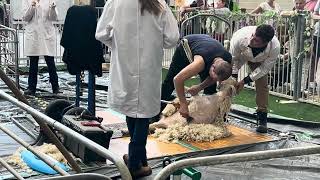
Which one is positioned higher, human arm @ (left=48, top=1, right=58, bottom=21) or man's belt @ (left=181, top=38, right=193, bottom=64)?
human arm @ (left=48, top=1, right=58, bottom=21)

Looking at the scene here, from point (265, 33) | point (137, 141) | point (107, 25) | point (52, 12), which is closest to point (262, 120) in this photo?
point (265, 33)

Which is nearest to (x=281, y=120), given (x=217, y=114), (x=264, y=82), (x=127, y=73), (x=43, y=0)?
(x=264, y=82)

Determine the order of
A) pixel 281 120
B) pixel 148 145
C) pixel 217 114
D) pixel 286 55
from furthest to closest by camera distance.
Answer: pixel 286 55 < pixel 281 120 < pixel 217 114 < pixel 148 145

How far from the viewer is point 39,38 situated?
29.1 feet

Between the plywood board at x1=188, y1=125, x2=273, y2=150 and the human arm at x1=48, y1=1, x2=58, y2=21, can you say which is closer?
the plywood board at x1=188, y1=125, x2=273, y2=150

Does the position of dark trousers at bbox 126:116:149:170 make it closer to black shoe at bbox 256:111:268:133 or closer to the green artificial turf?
black shoe at bbox 256:111:268:133

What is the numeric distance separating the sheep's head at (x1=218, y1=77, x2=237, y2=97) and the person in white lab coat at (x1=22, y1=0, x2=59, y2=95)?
11.4ft

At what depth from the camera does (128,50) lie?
14.8 feet

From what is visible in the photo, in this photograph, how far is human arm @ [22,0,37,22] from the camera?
8555mm

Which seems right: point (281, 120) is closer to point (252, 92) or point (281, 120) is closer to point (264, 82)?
point (264, 82)

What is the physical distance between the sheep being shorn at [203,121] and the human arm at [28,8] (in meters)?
3.38

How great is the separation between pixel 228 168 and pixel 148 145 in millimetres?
1034

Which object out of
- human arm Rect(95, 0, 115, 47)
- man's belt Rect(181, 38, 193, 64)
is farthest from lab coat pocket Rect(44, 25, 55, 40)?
human arm Rect(95, 0, 115, 47)

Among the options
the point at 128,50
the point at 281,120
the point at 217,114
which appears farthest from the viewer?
the point at 281,120
